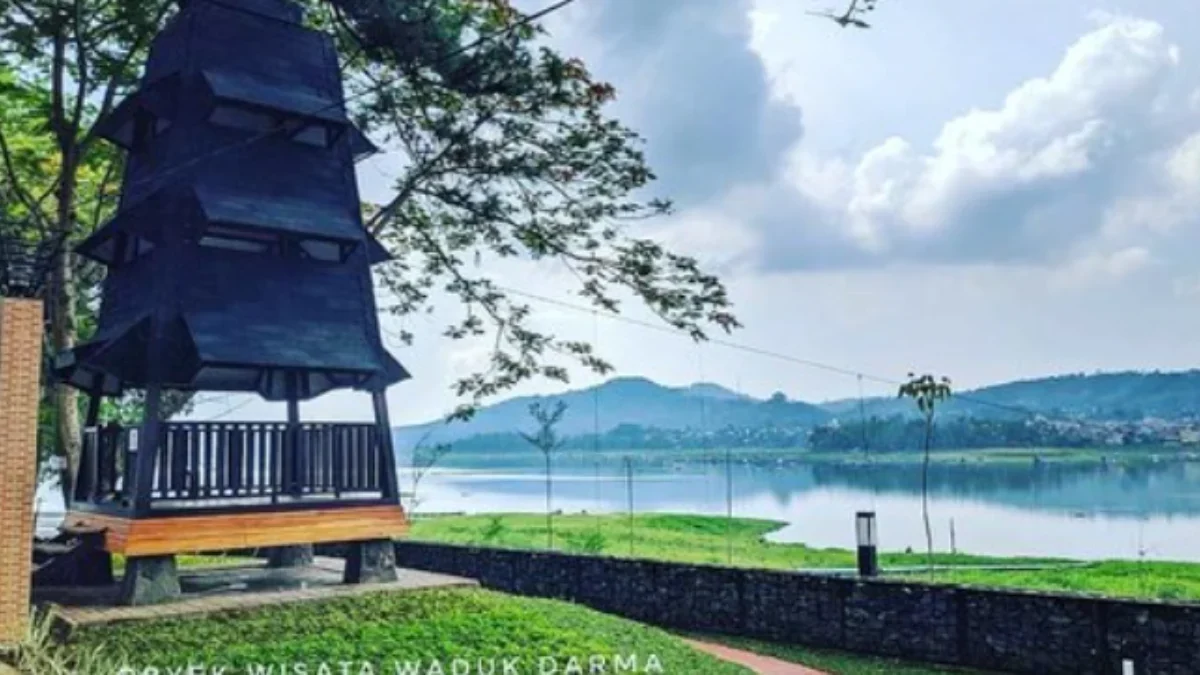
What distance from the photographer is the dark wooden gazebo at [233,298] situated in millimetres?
8422

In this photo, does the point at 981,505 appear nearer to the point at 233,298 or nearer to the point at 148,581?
the point at 233,298

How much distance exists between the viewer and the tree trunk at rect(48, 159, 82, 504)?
→ 1238 cm

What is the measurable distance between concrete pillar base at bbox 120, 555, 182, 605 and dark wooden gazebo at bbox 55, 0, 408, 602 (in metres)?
0.03

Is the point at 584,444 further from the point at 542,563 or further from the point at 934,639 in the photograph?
the point at 934,639

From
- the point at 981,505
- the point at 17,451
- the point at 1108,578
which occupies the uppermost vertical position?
the point at 17,451

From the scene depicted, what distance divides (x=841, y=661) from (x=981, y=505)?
33.1 m

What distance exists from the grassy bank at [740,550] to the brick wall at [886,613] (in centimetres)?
124

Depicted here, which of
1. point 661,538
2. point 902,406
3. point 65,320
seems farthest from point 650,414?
point 65,320

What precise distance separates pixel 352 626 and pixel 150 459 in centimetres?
223

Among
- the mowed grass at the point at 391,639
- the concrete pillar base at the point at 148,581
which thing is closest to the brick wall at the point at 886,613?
the mowed grass at the point at 391,639

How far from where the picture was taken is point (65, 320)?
1254 centimetres

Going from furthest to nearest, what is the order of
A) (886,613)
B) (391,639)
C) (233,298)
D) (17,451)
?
(886,613) < (233,298) < (17,451) < (391,639)

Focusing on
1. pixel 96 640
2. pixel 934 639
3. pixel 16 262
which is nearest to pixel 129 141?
pixel 16 262

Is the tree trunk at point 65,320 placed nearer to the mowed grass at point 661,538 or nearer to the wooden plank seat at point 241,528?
the wooden plank seat at point 241,528
